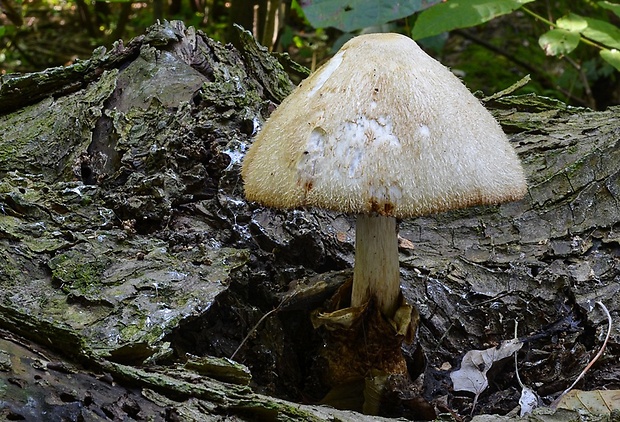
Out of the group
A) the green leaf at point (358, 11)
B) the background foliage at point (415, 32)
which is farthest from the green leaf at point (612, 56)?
the green leaf at point (358, 11)

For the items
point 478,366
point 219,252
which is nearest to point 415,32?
point 219,252

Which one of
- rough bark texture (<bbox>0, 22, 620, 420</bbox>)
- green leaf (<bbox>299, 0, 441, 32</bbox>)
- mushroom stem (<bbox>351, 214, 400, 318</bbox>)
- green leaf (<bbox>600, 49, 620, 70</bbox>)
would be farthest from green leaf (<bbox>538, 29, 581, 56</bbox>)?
mushroom stem (<bbox>351, 214, 400, 318</bbox>)

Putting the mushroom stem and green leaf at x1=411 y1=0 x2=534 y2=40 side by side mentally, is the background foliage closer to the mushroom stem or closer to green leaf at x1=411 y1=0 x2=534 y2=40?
green leaf at x1=411 y1=0 x2=534 y2=40

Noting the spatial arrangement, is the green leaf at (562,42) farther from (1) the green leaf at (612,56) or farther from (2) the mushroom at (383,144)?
(2) the mushroom at (383,144)

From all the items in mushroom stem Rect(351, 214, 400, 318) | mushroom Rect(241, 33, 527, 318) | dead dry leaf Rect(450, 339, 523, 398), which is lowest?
dead dry leaf Rect(450, 339, 523, 398)

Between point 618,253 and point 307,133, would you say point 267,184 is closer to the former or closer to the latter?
point 307,133
